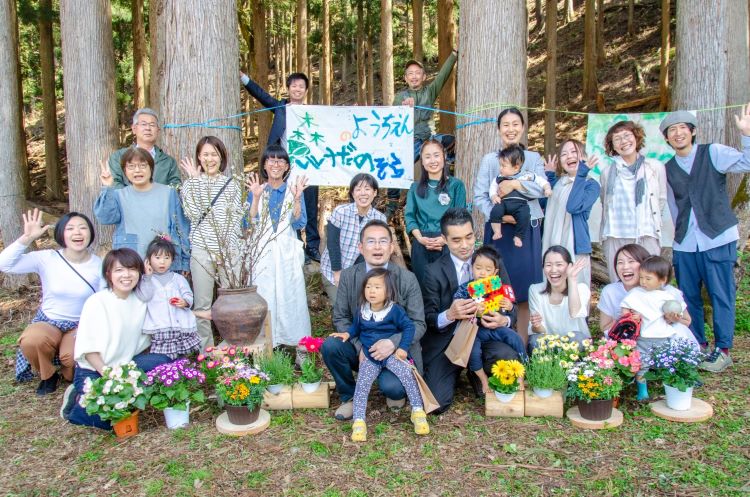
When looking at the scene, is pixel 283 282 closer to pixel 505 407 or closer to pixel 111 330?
pixel 111 330

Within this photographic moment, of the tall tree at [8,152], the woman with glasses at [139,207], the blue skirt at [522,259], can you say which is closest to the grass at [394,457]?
the blue skirt at [522,259]

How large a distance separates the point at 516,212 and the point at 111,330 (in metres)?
2.97

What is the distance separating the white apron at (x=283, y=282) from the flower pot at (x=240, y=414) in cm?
96

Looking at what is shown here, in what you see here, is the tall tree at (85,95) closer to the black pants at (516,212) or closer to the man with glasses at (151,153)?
the man with glasses at (151,153)

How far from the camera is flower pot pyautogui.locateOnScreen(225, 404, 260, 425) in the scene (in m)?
3.62

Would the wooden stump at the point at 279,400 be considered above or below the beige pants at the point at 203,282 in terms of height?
below

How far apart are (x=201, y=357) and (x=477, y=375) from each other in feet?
6.22

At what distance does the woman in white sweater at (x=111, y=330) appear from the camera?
147 inches

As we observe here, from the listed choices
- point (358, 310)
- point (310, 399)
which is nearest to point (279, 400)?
point (310, 399)

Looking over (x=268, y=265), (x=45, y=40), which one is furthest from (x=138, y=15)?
(x=268, y=265)

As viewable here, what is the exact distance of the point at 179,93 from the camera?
4977 millimetres

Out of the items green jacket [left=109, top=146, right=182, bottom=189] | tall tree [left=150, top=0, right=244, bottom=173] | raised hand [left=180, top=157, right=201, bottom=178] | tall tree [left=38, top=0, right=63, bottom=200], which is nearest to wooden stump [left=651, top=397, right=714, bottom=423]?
raised hand [left=180, top=157, right=201, bottom=178]

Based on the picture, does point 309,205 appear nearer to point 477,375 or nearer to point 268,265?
point 268,265

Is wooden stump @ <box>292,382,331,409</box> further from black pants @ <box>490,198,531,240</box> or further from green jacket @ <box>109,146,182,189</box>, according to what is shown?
green jacket @ <box>109,146,182,189</box>
